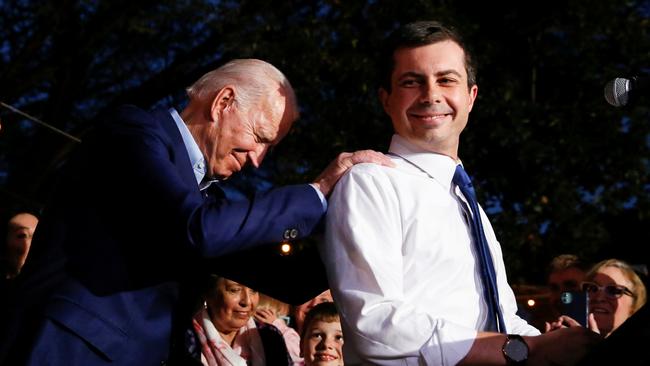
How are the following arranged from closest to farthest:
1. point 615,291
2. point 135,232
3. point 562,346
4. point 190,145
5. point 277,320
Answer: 1. point 562,346
2. point 135,232
3. point 190,145
4. point 615,291
5. point 277,320

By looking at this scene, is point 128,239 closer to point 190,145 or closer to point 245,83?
point 190,145

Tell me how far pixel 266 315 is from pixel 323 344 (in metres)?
0.67

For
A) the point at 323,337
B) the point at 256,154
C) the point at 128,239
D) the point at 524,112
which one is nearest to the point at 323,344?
the point at 323,337

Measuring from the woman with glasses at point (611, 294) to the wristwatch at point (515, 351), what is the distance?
3563mm

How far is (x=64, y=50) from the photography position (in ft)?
43.0

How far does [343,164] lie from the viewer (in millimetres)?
2980

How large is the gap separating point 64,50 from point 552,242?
724 centimetres

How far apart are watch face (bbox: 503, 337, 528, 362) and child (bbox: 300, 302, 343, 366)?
3076mm

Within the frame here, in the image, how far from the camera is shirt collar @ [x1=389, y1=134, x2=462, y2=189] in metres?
2.94

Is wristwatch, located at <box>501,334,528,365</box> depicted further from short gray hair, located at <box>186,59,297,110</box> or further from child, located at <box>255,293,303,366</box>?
child, located at <box>255,293,303,366</box>

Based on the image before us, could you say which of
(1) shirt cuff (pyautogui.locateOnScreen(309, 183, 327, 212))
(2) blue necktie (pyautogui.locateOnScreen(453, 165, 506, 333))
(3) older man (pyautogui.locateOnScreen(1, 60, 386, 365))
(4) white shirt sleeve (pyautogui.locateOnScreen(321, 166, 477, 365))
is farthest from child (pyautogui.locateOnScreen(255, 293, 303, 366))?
(4) white shirt sleeve (pyautogui.locateOnScreen(321, 166, 477, 365))

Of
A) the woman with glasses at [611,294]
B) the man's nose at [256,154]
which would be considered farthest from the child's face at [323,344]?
the man's nose at [256,154]

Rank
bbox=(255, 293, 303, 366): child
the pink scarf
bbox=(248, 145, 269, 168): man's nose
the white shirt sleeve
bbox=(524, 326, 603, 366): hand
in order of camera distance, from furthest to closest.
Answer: bbox=(255, 293, 303, 366): child, the pink scarf, bbox=(248, 145, 269, 168): man's nose, the white shirt sleeve, bbox=(524, 326, 603, 366): hand

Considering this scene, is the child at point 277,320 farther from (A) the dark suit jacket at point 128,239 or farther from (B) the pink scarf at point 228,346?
(A) the dark suit jacket at point 128,239
